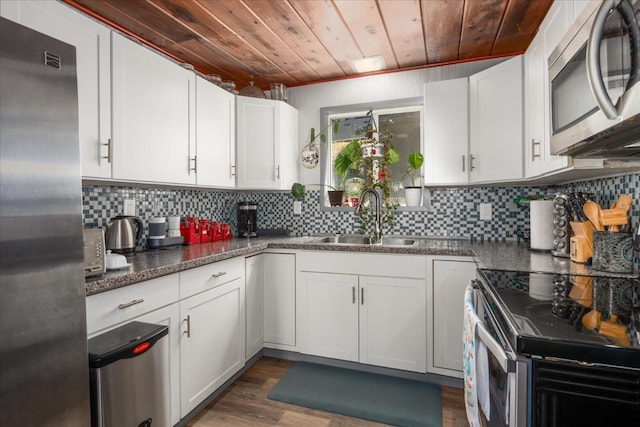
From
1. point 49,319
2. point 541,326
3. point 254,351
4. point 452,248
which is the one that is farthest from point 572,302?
point 254,351

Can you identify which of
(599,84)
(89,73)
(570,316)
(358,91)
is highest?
(358,91)

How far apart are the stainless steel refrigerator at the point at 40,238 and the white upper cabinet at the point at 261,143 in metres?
1.80

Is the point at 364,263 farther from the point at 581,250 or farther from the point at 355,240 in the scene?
the point at 581,250

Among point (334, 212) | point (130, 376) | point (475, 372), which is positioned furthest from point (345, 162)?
point (130, 376)

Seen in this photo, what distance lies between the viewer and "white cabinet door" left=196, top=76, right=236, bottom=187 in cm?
240

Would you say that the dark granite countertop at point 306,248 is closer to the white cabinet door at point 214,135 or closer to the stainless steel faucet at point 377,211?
the stainless steel faucet at point 377,211

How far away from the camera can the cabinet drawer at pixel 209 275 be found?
1814 mm

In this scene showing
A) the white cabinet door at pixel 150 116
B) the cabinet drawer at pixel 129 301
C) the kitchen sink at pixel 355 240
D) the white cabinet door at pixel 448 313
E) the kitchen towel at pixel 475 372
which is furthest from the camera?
the kitchen sink at pixel 355 240

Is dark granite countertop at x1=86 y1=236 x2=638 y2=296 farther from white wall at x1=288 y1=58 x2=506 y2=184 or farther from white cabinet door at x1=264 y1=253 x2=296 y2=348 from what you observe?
white wall at x1=288 y1=58 x2=506 y2=184

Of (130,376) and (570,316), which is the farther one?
(130,376)

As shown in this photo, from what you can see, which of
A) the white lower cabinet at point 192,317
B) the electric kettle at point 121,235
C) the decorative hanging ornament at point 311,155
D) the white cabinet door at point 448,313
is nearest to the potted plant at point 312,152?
the decorative hanging ornament at point 311,155

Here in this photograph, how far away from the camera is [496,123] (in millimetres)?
2295

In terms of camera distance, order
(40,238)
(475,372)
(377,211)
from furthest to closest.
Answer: (377,211), (475,372), (40,238)

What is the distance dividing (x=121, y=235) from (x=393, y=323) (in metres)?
1.76
